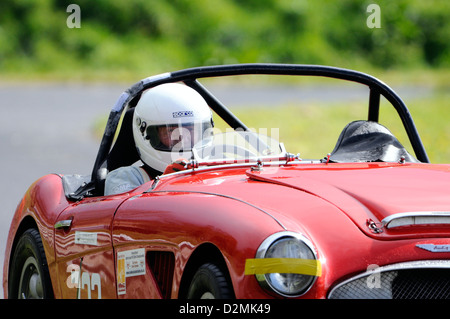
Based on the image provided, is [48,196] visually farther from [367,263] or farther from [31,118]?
[31,118]

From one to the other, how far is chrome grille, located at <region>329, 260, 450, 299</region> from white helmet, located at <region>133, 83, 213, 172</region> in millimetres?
2112

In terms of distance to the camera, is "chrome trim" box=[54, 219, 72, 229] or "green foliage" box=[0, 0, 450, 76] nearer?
"chrome trim" box=[54, 219, 72, 229]

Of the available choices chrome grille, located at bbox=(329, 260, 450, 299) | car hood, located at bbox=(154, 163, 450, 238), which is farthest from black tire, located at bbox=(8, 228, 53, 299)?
chrome grille, located at bbox=(329, 260, 450, 299)

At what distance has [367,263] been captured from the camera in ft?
11.1

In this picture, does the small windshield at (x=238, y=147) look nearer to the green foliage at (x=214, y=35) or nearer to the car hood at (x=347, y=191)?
the car hood at (x=347, y=191)

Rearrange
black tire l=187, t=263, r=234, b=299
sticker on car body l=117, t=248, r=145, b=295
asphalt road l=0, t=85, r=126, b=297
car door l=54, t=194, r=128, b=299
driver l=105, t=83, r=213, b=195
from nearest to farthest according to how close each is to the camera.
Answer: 1. black tire l=187, t=263, r=234, b=299
2. sticker on car body l=117, t=248, r=145, b=295
3. car door l=54, t=194, r=128, b=299
4. driver l=105, t=83, r=213, b=195
5. asphalt road l=0, t=85, r=126, b=297

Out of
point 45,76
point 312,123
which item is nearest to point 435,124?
point 312,123

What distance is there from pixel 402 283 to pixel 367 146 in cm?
175

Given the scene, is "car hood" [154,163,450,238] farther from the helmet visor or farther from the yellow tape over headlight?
the helmet visor

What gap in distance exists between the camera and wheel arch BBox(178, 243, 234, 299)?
357 cm

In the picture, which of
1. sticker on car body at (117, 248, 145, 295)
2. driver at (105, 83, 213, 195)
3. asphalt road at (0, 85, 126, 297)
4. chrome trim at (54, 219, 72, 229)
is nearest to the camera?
sticker on car body at (117, 248, 145, 295)

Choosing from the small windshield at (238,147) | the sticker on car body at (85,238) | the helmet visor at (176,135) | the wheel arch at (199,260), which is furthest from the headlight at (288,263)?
the helmet visor at (176,135)

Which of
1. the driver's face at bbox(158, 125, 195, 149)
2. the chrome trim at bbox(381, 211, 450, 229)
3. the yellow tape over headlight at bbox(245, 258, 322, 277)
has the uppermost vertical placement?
the driver's face at bbox(158, 125, 195, 149)

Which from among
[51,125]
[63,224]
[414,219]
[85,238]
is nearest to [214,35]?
[51,125]
